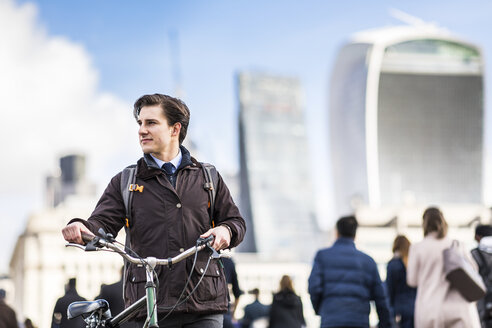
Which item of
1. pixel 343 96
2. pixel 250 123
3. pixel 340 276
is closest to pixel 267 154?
pixel 250 123

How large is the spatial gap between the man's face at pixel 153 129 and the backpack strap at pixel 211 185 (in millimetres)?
287

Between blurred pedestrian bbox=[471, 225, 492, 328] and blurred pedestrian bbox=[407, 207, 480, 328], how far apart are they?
1.92 ft

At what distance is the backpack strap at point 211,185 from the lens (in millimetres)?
4676

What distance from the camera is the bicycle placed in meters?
3.96

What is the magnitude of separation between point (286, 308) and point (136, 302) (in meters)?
8.62

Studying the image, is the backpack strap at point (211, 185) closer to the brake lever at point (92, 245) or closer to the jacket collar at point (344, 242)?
the brake lever at point (92, 245)

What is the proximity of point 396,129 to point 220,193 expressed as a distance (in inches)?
5850

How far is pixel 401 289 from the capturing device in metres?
10.1

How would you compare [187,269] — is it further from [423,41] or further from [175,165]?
[423,41]

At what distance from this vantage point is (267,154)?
616ft

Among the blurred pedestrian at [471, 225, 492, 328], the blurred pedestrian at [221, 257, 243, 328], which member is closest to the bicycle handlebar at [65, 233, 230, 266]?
the blurred pedestrian at [471, 225, 492, 328]

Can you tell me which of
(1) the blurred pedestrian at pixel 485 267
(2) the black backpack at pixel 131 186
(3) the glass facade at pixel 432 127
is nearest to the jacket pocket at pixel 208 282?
(2) the black backpack at pixel 131 186

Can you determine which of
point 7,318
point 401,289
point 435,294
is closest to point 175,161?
point 435,294

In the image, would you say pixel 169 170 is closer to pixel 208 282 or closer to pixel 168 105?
pixel 168 105
